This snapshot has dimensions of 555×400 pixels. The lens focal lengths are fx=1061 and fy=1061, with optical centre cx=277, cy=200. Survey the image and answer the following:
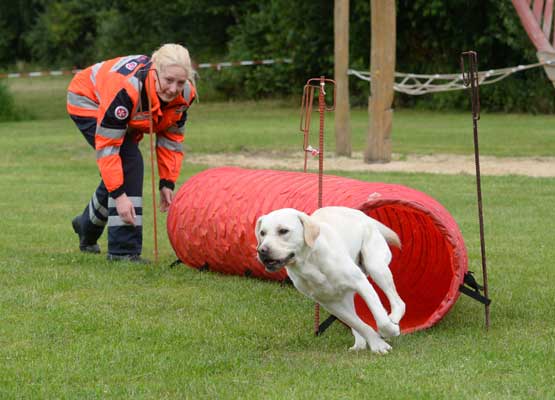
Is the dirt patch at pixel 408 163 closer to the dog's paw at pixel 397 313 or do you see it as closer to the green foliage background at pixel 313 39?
the dog's paw at pixel 397 313

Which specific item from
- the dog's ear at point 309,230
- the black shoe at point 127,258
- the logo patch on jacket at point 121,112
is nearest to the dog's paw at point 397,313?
the dog's ear at point 309,230

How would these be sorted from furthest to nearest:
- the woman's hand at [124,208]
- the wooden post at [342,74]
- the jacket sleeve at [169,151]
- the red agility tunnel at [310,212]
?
the wooden post at [342,74] < the jacket sleeve at [169,151] < the woman's hand at [124,208] < the red agility tunnel at [310,212]

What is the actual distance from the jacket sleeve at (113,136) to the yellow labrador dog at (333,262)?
2482mm

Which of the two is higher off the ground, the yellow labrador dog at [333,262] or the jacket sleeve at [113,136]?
the jacket sleeve at [113,136]

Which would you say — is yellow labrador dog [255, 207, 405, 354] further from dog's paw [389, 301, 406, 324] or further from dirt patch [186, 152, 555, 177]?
dirt patch [186, 152, 555, 177]

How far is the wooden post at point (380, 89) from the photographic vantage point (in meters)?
16.7

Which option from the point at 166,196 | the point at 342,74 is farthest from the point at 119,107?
the point at 342,74

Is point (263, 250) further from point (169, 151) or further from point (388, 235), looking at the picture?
point (169, 151)

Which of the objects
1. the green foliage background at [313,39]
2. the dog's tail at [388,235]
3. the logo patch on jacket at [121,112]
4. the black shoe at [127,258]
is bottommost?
the black shoe at [127,258]

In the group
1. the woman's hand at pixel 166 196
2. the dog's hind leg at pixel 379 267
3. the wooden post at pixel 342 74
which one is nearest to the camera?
the dog's hind leg at pixel 379 267

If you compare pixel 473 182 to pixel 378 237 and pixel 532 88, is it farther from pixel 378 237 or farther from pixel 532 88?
pixel 532 88

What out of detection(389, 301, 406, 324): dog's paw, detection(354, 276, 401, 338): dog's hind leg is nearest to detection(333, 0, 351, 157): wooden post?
detection(389, 301, 406, 324): dog's paw

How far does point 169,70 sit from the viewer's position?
25.3 feet

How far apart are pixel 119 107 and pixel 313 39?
26.7 meters
